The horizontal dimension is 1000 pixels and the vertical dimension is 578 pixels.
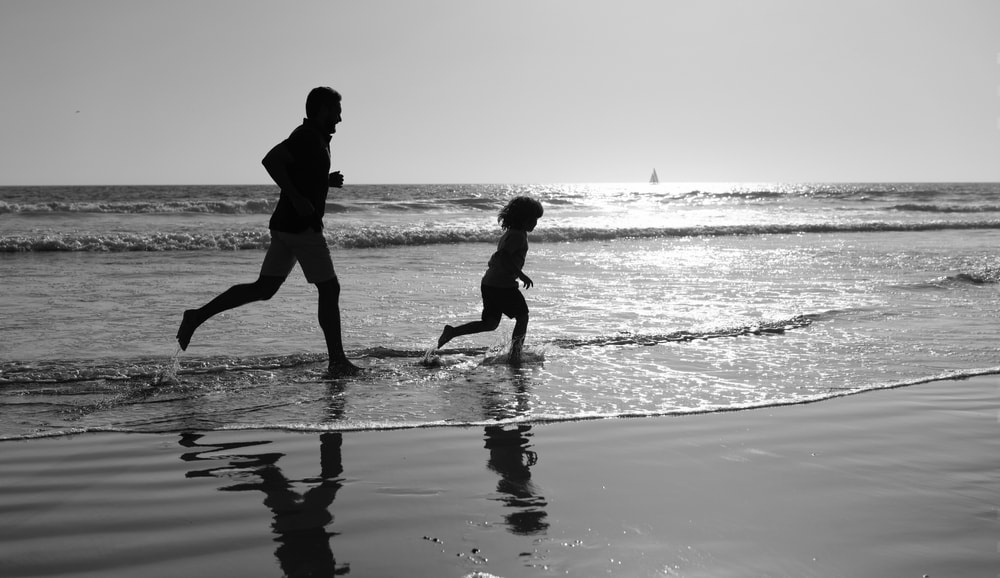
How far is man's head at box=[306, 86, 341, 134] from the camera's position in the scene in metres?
5.48

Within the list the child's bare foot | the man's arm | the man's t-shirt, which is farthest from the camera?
the child's bare foot

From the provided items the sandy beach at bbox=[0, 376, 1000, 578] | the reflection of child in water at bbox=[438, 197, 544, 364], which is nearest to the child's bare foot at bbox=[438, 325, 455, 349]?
the reflection of child in water at bbox=[438, 197, 544, 364]

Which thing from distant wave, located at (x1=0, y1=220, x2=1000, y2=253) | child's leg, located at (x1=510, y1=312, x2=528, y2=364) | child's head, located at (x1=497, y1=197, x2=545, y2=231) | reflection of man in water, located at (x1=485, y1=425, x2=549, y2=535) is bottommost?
reflection of man in water, located at (x1=485, y1=425, x2=549, y2=535)

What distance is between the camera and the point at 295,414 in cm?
450

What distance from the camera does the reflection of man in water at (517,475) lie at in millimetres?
2840

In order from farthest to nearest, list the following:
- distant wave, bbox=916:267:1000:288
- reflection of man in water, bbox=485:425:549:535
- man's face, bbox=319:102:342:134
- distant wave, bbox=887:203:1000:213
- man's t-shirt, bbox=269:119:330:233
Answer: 1. distant wave, bbox=887:203:1000:213
2. distant wave, bbox=916:267:1000:288
3. man's face, bbox=319:102:342:134
4. man's t-shirt, bbox=269:119:330:233
5. reflection of man in water, bbox=485:425:549:535

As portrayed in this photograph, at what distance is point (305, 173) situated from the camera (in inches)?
213

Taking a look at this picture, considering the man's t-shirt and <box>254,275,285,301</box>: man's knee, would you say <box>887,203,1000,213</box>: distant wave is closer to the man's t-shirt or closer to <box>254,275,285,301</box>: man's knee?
the man's t-shirt

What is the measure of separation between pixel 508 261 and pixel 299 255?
1.74 metres

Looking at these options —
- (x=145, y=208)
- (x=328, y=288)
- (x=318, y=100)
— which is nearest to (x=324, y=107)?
(x=318, y=100)

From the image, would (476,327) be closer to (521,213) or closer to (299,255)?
(521,213)

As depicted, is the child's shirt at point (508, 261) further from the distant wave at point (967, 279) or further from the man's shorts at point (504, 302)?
the distant wave at point (967, 279)

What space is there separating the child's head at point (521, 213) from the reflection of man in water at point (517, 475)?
2547 mm

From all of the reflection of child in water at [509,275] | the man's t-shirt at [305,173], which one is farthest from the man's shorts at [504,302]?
the man's t-shirt at [305,173]
